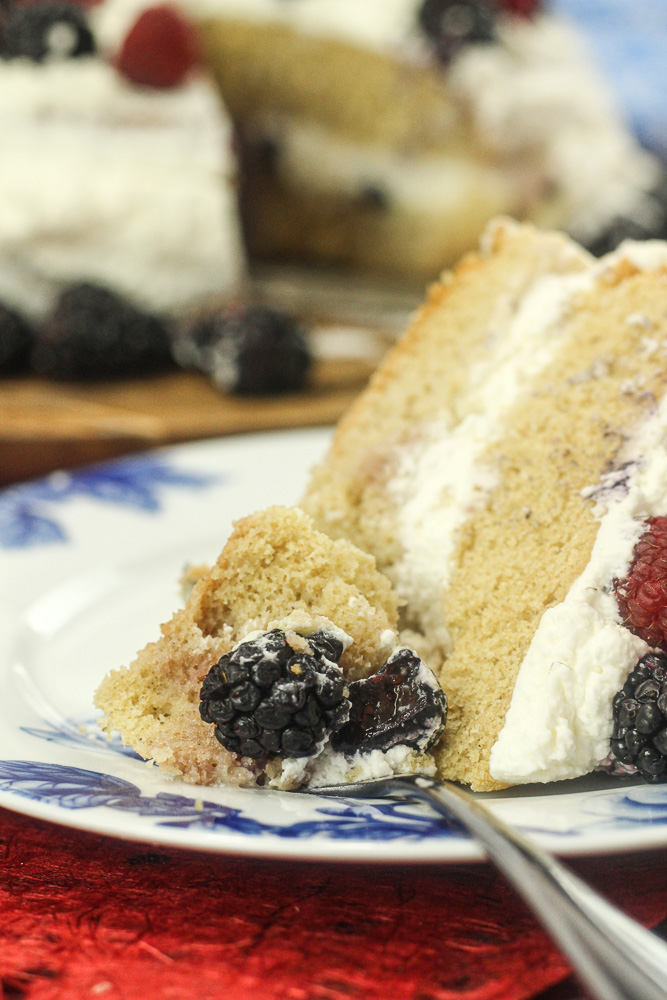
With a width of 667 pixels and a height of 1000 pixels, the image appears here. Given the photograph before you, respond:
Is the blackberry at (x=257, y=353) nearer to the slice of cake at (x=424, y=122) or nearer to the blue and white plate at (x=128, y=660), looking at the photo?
the blue and white plate at (x=128, y=660)

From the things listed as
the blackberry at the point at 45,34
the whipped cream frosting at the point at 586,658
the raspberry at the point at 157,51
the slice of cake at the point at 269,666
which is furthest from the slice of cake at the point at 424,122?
the slice of cake at the point at 269,666

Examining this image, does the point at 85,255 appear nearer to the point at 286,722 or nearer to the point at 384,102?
the point at 384,102

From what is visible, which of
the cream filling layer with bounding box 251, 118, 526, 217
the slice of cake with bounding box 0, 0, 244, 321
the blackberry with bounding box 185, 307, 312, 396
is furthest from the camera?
the cream filling layer with bounding box 251, 118, 526, 217

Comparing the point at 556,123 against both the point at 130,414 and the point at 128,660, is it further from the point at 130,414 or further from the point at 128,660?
the point at 128,660

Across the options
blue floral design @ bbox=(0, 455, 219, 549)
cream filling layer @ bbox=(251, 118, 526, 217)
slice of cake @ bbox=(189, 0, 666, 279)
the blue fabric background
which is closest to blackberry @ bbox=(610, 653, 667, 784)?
blue floral design @ bbox=(0, 455, 219, 549)

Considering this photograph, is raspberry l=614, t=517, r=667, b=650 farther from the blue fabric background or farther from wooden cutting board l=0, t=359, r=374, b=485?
the blue fabric background
